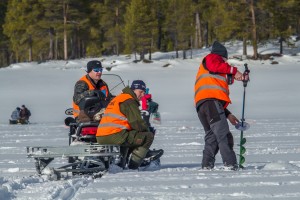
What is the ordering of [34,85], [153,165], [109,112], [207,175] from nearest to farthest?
[207,175], [109,112], [153,165], [34,85]

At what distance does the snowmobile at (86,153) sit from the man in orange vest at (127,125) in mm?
116

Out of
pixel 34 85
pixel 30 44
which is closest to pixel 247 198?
pixel 34 85

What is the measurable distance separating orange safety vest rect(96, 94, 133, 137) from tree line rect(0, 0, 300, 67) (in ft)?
130

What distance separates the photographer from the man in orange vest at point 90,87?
7.85m

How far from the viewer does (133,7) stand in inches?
2088

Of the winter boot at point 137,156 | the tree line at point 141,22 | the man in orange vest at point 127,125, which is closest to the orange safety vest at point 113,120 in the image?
the man in orange vest at point 127,125

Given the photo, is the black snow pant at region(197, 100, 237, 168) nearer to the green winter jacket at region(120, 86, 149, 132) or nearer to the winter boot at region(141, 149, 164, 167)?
the green winter jacket at region(120, 86, 149, 132)

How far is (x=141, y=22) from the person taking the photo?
53906 millimetres

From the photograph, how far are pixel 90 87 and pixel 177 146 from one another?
438 cm

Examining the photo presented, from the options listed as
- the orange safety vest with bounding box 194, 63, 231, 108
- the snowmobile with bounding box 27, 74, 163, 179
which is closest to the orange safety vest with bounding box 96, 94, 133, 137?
the snowmobile with bounding box 27, 74, 163, 179

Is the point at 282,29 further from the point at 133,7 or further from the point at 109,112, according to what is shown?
the point at 109,112

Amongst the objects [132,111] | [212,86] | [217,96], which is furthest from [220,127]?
[132,111]

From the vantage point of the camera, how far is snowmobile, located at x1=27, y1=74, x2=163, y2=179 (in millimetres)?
6879

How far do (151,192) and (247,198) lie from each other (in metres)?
0.89
